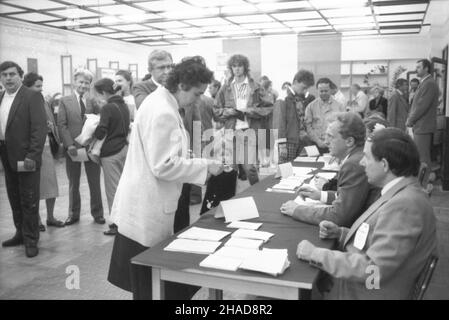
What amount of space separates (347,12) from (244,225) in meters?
7.57

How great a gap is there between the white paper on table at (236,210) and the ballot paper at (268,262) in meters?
0.44

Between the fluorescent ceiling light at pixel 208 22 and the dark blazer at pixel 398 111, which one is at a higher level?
the fluorescent ceiling light at pixel 208 22

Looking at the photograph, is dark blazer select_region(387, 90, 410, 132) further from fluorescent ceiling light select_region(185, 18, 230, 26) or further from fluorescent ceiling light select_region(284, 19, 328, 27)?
fluorescent ceiling light select_region(185, 18, 230, 26)

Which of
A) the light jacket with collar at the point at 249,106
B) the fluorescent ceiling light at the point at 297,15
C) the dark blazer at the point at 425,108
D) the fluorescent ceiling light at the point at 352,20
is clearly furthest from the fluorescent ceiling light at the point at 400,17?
the light jacket with collar at the point at 249,106

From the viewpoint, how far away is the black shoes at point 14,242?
342cm

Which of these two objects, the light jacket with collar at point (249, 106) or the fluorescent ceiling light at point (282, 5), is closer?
the light jacket with collar at point (249, 106)

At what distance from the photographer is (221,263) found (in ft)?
4.62

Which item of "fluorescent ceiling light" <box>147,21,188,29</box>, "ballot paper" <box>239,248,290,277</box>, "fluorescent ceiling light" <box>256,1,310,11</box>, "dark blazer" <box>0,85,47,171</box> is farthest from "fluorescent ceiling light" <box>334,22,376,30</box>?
"ballot paper" <box>239,248,290,277</box>

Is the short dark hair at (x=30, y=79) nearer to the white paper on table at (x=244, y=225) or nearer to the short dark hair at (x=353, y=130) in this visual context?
the white paper on table at (x=244, y=225)

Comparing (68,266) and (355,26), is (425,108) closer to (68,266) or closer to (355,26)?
(68,266)

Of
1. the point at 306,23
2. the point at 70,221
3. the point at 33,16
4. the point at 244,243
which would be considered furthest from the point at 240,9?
the point at 244,243

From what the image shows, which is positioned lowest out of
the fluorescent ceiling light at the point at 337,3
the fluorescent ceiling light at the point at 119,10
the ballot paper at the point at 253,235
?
the ballot paper at the point at 253,235

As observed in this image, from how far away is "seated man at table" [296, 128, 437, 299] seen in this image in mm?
1310
